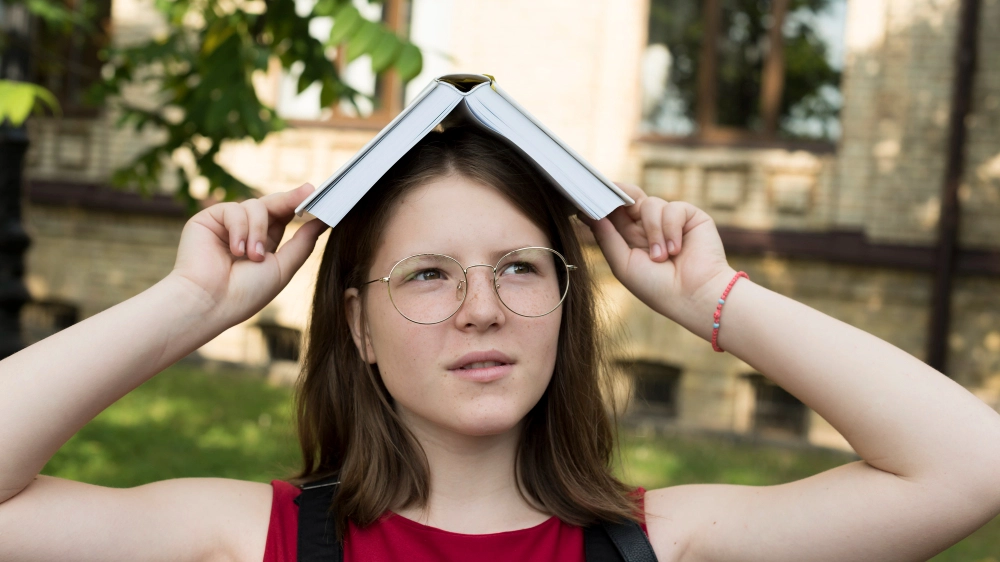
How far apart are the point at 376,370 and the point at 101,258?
9450 mm

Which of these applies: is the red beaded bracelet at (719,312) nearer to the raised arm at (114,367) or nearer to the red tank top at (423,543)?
the red tank top at (423,543)

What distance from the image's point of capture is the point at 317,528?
6.68ft

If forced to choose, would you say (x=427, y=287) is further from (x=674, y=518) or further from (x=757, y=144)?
(x=757, y=144)

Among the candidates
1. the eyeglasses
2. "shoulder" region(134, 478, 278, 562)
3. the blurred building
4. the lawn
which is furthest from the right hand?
the blurred building

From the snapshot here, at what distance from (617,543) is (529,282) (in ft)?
1.95

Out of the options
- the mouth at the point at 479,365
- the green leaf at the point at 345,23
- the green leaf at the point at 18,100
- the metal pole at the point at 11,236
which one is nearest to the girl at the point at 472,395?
the mouth at the point at 479,365

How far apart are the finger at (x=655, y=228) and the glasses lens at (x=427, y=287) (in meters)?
0.50

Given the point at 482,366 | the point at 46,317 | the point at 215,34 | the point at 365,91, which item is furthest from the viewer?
the point at 46,317

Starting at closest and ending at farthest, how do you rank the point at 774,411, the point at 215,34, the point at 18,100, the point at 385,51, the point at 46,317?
the point at 18,100, the point at 385,51, the point at 215,34, the point at 774,411, the point at 46,317

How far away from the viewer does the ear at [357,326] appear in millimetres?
2180

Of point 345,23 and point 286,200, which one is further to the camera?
point 345,23

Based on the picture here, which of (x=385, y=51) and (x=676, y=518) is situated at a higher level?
(x=385, y=51)

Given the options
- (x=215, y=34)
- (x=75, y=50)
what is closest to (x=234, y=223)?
(x=215, y=34)

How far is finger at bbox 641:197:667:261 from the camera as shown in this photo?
2195 mm
